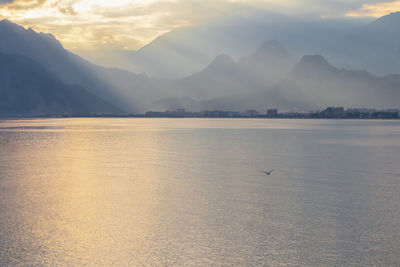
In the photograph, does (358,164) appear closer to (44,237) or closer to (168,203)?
(168,203)

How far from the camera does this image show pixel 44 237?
25.0 metres

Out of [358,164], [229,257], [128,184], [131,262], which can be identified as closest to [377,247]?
[229,257]

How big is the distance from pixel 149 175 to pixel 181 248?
81.9 ft

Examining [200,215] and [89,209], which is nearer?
[200,215]

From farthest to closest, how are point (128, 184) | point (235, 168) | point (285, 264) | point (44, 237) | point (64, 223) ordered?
point (235, 168), point (128, 184), point (64, 223), point (44, 237), point (285, 264)

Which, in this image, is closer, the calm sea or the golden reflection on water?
the calm sea

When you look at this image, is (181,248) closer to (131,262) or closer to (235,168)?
(131,262)

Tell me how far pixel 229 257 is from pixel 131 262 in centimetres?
491

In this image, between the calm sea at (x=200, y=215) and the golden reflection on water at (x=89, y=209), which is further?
the golden reflection on water at (x=89, y=209)

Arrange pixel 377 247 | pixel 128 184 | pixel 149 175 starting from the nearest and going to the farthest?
1. pixel 377 247
2. pixel 128 184
3. pixel 149 175

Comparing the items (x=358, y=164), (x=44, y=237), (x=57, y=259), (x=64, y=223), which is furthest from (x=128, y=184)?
(x=358, y=164)

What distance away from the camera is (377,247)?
23.1 metres

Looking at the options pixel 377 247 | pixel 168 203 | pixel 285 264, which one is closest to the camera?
pixel 285 264

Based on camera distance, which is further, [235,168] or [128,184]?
[235,168]
